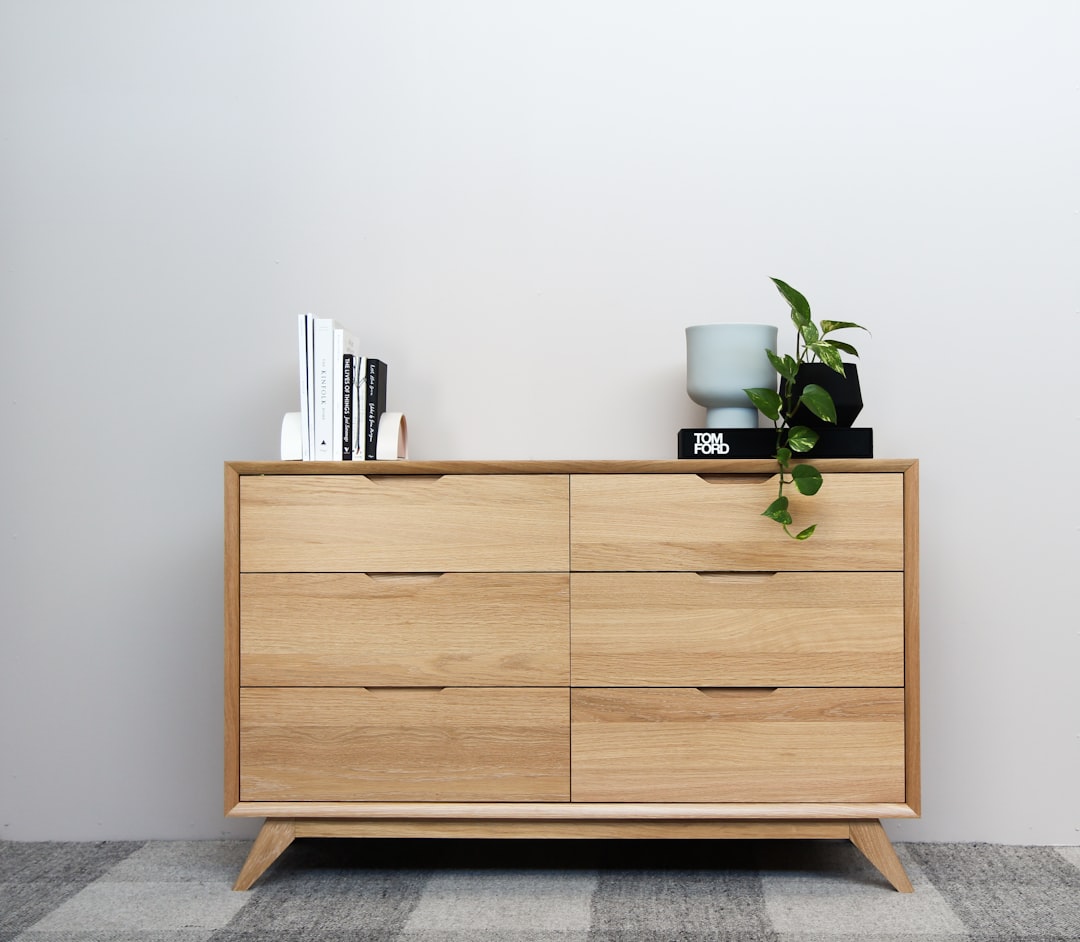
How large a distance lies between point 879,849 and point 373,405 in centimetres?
115

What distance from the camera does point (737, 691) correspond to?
1627mm

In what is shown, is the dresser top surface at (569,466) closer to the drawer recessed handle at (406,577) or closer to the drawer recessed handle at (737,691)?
the drawer recessed handle at (406,577)

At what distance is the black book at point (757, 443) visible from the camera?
167cm

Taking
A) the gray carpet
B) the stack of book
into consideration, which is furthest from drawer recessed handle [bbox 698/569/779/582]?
the stack of book

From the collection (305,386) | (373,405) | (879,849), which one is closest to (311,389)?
(305,386)

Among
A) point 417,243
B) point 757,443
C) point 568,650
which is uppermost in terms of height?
point 417,243

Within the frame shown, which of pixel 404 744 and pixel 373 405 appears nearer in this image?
pixel 404 744

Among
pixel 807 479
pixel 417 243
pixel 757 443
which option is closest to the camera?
pixel 807 479

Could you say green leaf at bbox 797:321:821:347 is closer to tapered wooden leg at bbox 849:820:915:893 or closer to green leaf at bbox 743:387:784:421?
green leaf at bbox 743:387:784:421

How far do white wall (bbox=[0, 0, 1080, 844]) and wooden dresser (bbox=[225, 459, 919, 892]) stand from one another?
0.37m

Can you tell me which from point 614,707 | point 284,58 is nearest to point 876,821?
point 614,707

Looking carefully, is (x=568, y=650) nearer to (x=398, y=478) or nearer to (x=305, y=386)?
(x=398, y=478)

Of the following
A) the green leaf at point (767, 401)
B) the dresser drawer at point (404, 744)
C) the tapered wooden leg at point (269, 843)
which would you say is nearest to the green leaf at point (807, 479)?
the green leaf at point (767, 401)

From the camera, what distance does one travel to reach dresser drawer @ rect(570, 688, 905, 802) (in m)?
1.61
